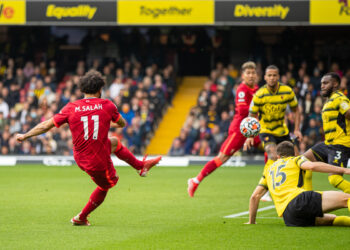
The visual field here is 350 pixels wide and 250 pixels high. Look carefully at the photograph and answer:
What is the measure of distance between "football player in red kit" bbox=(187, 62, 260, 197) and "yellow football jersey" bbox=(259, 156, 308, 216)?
11.6 ft

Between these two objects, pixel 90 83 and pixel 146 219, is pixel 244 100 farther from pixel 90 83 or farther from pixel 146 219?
pixel 90 83

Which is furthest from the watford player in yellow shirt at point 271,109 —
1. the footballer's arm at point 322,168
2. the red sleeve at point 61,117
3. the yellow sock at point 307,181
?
the red sleeve at point 61,117

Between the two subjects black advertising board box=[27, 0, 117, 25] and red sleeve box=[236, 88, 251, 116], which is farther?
black advertising board box=[27, 0, 117, 25]

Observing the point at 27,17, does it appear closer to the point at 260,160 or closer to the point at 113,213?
the point at 260,160

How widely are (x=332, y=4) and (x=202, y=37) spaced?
19.5ft

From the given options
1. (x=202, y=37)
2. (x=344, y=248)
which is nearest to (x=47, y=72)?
(x=202, y=37)

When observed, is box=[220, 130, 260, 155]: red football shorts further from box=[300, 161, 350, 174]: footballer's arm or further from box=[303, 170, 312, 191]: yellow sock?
box=[300, 161, 350, 174]: footballer's arm

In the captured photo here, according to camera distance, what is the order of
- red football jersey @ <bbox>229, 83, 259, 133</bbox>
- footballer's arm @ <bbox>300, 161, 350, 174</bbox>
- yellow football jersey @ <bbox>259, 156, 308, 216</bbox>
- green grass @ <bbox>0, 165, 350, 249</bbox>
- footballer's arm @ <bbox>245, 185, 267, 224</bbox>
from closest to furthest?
green grass @ <bbox>0, 165, 350, 249</bbox>
footballer's arm @ <bbox>300, 161, 350, 174</bbox>
yellow football jersey @ <bbox>259, 156, 308, 216</bbox>
footballer's arm @ <bbox>245, 185, 267, 224</bbox>
red football jersey @ <bbox>229, 83, 259, 133</bbox>

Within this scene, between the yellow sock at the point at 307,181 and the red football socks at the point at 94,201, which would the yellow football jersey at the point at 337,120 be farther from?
the red football socks at the point at 94,201

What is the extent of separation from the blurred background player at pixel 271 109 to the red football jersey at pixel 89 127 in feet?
10.5

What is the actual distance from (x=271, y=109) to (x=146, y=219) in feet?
9.59

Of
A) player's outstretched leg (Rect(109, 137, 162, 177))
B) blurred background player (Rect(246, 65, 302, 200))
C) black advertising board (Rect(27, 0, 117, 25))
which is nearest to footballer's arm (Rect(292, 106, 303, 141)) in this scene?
blurred background player (Rect(246, 65, 302, 200))

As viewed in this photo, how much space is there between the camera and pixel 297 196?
841 centimetres

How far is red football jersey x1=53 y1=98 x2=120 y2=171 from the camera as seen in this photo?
8703 millimetres
